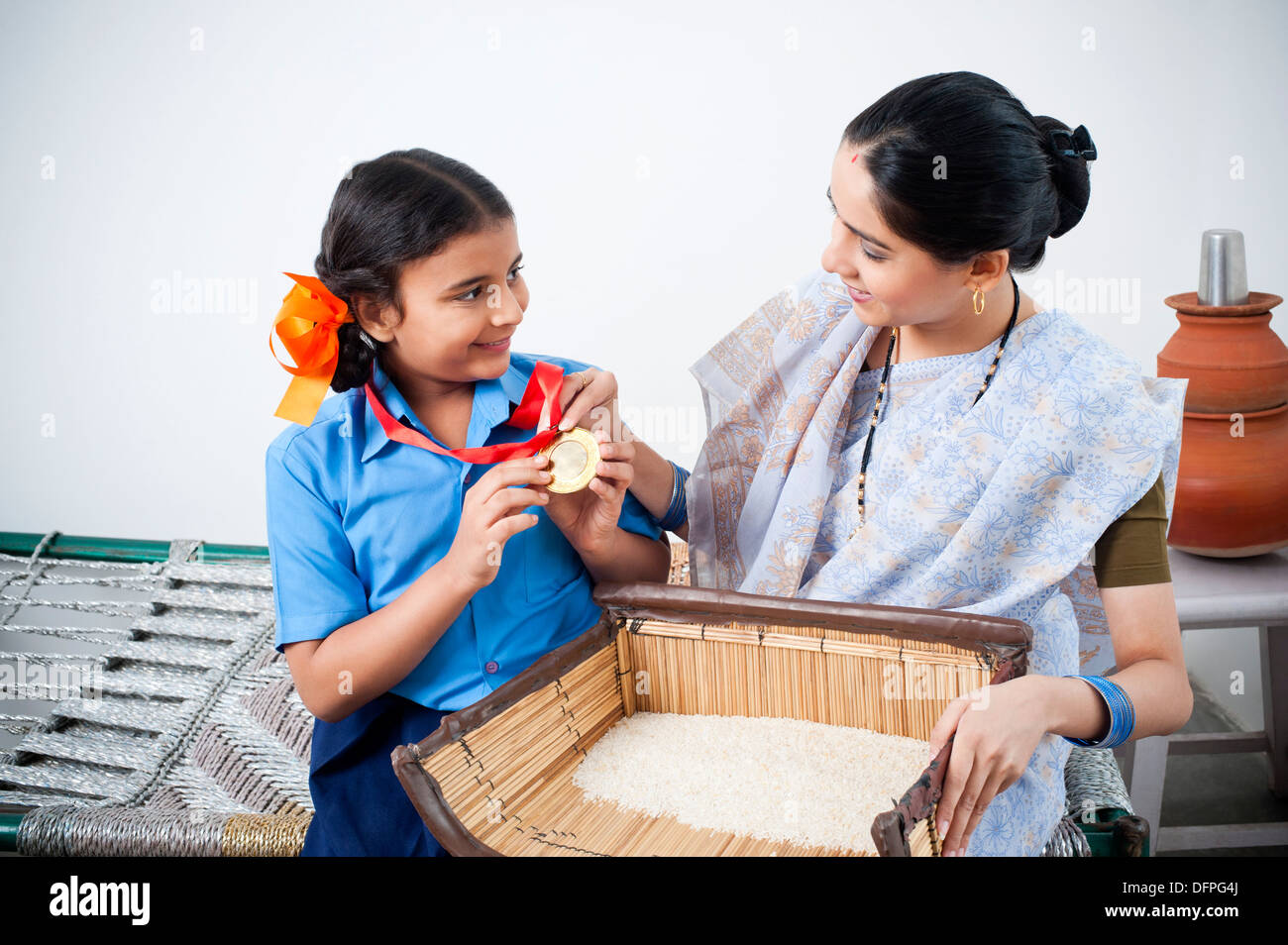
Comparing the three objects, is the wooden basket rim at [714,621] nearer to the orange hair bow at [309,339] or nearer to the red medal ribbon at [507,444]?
the red medal ribbon at [507,444]

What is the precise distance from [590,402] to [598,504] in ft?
0.40

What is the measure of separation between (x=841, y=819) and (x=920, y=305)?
58 centimetres

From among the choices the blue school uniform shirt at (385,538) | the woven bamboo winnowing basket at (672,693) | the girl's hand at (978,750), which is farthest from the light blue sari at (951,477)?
the blue school uniform shirt at (385,538)

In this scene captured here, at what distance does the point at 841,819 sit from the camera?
116 cm

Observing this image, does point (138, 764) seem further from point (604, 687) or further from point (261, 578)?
point (604, 687)

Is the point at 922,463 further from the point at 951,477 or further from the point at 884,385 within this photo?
the point at 884,385

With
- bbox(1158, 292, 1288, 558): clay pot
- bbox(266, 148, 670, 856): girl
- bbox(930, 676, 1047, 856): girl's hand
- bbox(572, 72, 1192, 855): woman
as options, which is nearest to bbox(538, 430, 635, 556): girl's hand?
bbox(266, 148, 670, 856): girl

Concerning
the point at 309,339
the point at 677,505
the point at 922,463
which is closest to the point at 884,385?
the point at 922,463

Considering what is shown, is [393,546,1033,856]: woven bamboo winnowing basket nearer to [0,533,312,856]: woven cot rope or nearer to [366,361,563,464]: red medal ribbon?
[366,361,563,464]: red medal ribbon

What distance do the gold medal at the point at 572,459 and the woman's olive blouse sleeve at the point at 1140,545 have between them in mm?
602

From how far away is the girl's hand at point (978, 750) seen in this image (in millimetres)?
981

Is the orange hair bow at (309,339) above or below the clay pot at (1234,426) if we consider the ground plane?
above

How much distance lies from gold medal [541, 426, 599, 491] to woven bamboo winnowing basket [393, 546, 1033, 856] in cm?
20
